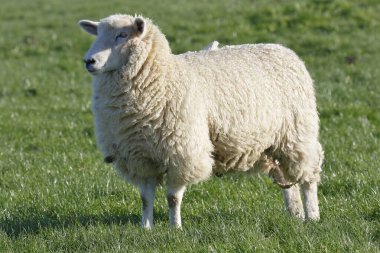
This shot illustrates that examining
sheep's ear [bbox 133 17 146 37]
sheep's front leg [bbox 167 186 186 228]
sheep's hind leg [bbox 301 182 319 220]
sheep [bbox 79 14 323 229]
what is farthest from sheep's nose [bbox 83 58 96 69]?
sheep's hind leg [bbox 301 182 319 220]

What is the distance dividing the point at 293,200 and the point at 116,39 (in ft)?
7.16

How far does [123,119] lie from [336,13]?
14.1m

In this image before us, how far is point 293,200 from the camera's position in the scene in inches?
256

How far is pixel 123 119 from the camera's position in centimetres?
565

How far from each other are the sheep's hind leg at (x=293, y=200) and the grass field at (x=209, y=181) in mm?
165

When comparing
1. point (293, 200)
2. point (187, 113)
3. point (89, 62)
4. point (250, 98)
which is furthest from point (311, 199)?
point (89, 62)

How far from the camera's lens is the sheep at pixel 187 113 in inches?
221

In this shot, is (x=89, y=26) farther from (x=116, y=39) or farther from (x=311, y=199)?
(x=311, y=199)

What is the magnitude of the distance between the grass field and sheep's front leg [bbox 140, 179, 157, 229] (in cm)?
16

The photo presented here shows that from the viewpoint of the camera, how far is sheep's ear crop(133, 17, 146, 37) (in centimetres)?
561

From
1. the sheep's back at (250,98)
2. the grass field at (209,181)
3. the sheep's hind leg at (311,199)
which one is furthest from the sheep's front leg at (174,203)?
the sheep's hind leg at (311,199)

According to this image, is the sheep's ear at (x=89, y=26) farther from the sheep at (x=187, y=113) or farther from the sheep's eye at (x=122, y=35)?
the sheep's eye at (x=122, y=35)

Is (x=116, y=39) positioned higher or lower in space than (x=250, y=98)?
higher

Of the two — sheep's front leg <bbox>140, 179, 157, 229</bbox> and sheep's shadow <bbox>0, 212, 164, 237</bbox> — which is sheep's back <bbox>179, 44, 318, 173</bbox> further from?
sheep's shadow <bbox>0, 212, 164, 237</bbox>
